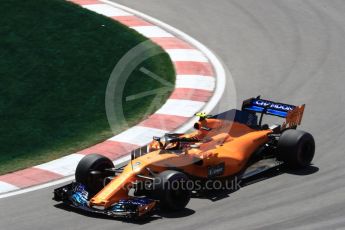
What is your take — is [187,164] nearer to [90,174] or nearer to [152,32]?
[90,174]

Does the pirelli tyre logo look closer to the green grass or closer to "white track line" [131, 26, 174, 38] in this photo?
the green grass

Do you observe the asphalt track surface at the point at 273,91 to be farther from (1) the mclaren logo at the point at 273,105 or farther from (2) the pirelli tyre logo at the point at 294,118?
(1) the mclaren logo at the point at 273,105

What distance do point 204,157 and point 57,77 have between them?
21.8ft

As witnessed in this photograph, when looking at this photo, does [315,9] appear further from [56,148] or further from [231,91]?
[56,148]

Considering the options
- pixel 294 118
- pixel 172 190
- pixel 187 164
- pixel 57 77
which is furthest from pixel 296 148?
pixel 57 77

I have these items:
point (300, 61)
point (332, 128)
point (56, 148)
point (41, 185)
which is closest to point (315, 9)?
point (300, 61)

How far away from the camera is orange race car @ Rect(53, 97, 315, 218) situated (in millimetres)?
11617

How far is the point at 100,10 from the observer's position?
70.0 feet

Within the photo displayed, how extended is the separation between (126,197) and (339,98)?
6.44 m

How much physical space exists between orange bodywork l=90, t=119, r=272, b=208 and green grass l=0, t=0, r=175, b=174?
9.95ft

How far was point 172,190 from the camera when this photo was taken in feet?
38.0

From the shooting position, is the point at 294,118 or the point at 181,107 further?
the point at 181,107

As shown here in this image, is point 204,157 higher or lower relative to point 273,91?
lower

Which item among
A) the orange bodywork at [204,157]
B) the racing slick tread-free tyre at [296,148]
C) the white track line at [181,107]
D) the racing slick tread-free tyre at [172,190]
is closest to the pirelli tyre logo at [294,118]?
the orange bodywork at [204,157]
